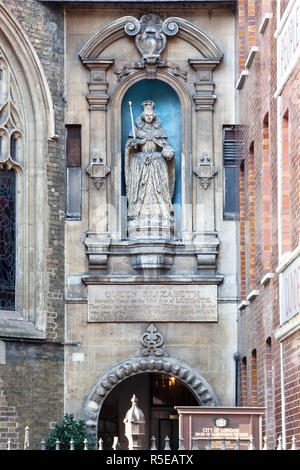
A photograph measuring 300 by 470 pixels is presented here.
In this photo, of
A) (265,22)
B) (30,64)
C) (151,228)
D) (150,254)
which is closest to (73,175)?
(151,228)

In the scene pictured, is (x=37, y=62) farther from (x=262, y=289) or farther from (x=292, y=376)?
(x=292, y=376)

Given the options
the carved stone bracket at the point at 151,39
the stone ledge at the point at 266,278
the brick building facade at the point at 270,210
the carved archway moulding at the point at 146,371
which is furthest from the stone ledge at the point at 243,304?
the carved stone bracket at the point at 151,39

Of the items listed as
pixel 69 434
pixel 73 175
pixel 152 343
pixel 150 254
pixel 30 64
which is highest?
pixel 30 64

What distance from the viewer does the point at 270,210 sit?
20.2 m

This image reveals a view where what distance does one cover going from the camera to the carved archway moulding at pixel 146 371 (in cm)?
2378

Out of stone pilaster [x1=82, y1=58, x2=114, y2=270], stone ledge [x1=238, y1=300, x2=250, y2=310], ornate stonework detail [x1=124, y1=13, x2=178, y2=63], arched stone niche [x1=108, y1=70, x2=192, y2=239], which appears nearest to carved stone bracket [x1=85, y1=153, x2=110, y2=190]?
stone pilaster [x1=82, y1=58, x2=114, y2=270]

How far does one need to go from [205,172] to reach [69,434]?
5248mm

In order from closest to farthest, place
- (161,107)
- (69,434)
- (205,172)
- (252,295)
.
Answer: (252,295), (69,434), (205,172), (161,107)

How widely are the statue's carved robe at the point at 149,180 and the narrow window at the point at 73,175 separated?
87 centimetres

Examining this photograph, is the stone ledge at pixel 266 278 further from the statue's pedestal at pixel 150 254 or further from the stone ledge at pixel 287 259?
the statue's pedestal at pixel 150 254

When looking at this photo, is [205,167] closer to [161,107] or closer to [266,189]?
[161,107]

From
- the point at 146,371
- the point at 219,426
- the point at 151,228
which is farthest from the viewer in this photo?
the point at 151,228

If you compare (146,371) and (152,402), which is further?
(152,402)

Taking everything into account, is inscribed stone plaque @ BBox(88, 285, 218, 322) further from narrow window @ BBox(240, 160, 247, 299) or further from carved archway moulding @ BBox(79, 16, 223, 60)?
carved archway moulding @ BBox(79, 16, 223, 60)
